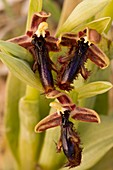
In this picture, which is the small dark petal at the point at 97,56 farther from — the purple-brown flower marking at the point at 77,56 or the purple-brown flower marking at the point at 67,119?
the purple-brown flower marking at the point at 67,119

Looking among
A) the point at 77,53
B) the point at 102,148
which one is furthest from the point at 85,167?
the point at 77,53

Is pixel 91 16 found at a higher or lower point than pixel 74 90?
higher

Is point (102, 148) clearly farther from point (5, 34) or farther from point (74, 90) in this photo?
point (5, 34)

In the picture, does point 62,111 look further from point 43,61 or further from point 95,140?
point 95,140

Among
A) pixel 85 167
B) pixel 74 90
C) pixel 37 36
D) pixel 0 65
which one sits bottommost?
pixel 85 167

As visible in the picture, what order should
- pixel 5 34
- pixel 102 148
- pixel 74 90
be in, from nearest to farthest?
pixel 74 90, pixel 102 148, pixel 5 34

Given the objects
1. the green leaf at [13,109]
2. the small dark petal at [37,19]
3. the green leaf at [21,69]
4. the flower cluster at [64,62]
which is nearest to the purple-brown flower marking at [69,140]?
the flower cluster at [64,62]

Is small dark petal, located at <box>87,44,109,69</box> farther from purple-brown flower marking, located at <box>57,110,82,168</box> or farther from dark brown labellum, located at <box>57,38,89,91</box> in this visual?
purple-brown flower marking, located at <box>57,110,82,168</box>
